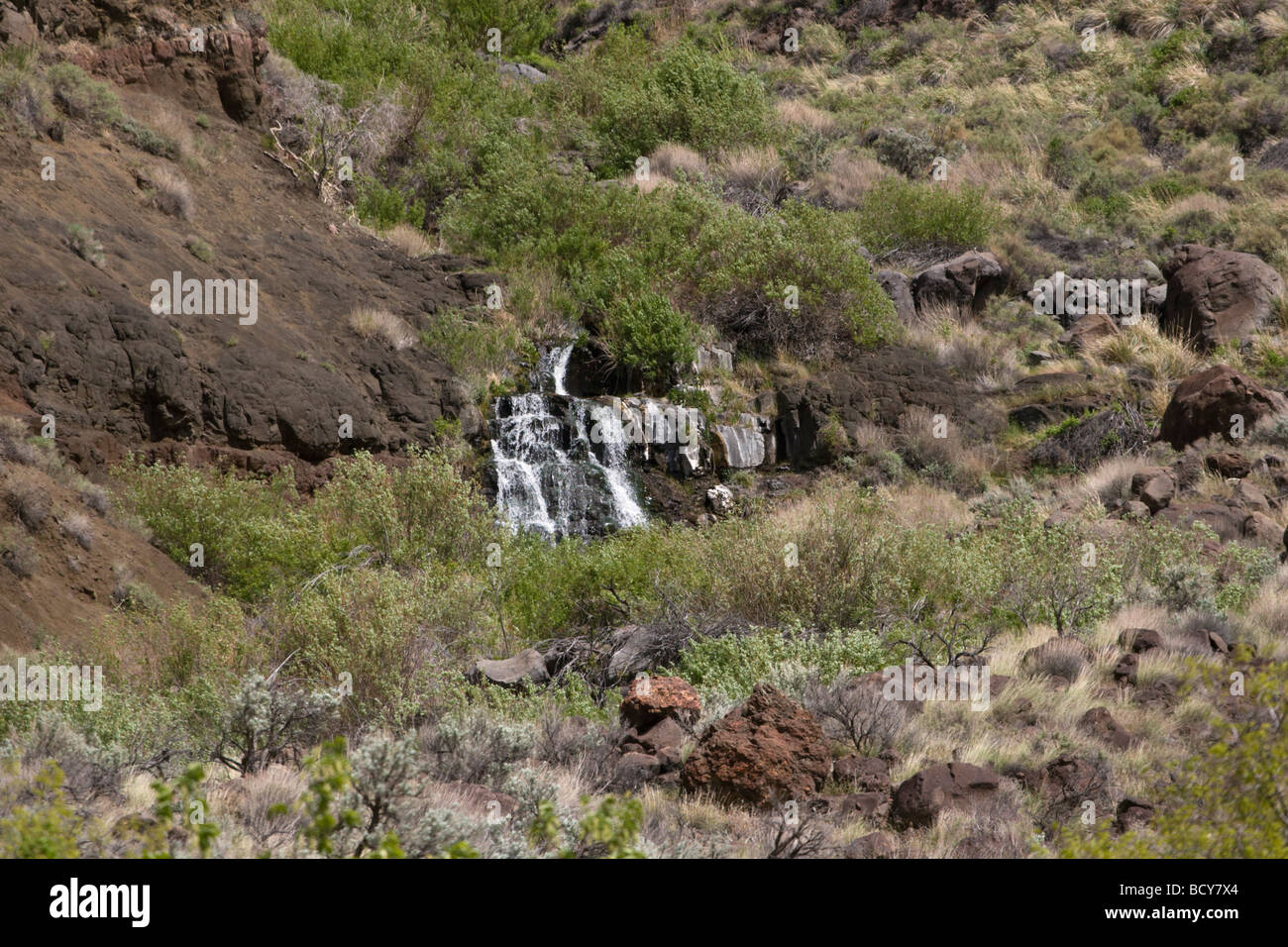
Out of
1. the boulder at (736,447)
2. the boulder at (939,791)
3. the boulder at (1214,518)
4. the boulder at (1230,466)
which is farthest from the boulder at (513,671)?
the boulder at (1230,466)

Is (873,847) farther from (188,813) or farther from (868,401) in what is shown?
(868,401)

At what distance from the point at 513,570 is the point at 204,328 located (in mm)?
5900

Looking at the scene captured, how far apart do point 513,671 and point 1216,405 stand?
11947 mm

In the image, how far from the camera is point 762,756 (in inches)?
224

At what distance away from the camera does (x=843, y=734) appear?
6469 millimetres

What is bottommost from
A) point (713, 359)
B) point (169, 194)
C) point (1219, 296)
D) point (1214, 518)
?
point (1214, 518)

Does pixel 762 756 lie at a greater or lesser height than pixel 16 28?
lesser

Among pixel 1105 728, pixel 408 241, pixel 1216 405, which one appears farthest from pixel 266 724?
pixel 408 241

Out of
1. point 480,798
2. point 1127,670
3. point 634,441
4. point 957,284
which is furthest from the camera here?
point 957,284

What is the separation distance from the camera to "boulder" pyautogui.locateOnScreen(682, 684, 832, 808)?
5621 mm

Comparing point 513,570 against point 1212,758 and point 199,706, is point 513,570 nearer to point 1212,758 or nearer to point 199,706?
point 199,706

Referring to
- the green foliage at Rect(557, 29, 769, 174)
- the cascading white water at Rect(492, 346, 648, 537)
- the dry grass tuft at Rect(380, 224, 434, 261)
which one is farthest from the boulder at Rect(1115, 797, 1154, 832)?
the green foliage at Rect(557, 29, 769, 174)

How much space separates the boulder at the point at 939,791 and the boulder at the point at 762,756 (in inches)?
19.9

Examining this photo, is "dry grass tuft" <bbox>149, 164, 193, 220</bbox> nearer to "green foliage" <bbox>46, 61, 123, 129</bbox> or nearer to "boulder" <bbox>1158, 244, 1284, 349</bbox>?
"green foliage" <bbox>46, 61, 123, 129</bbox>
